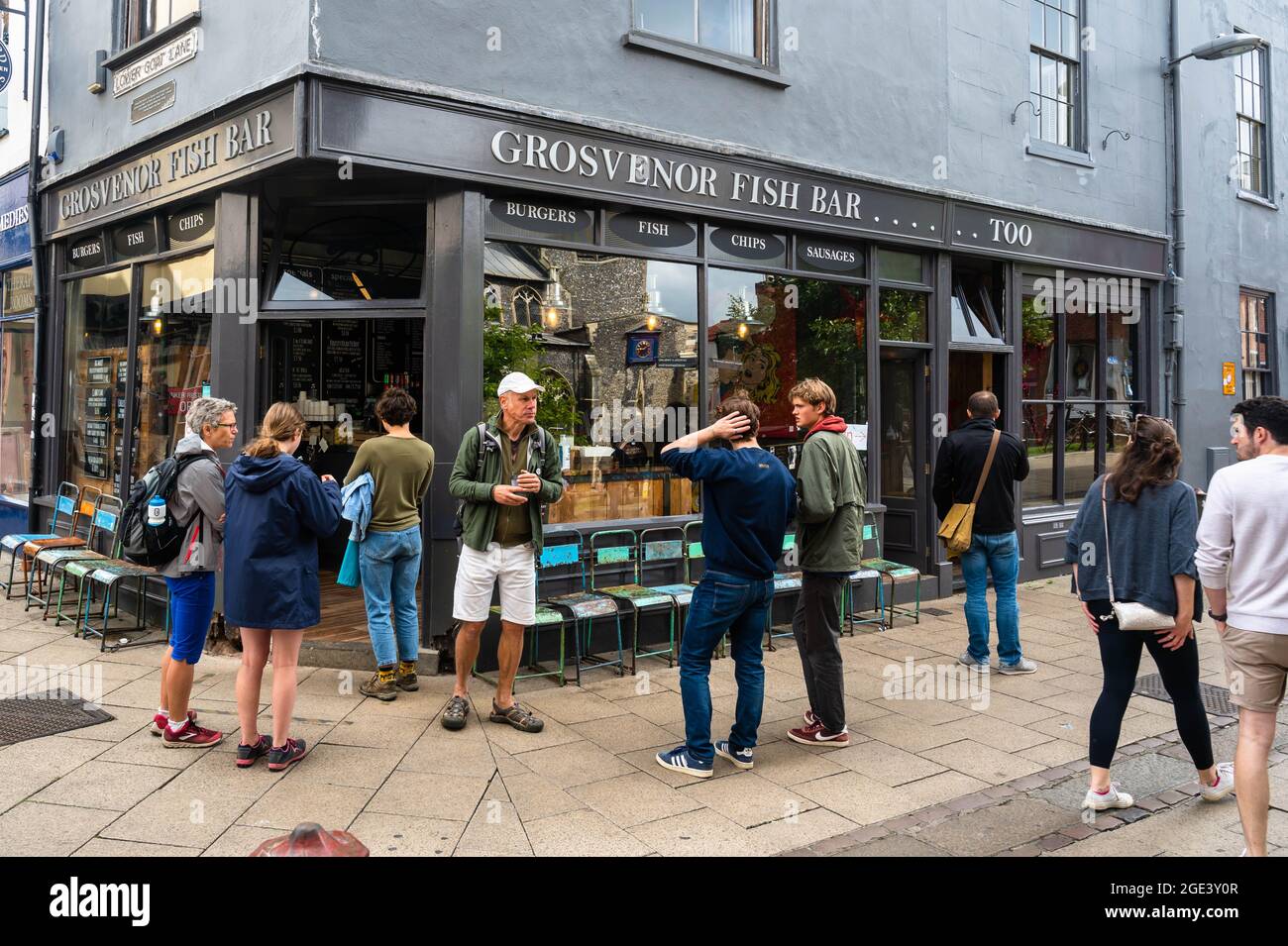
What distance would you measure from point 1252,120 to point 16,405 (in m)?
15.8

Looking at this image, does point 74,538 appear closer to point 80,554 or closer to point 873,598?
point 80,554

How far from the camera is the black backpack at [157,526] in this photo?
5.11 m

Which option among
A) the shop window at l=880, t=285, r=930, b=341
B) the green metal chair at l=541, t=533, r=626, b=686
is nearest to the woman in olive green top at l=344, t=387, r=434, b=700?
the green metal chair at l=541, t=533, r=626, b=686

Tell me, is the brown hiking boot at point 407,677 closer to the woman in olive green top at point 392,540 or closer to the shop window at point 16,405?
the woman in olive green top at point 392,540

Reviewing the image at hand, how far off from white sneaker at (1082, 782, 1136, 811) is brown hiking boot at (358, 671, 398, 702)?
12.9 ft

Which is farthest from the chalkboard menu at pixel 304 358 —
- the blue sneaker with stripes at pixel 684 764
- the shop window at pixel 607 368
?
the blue sneaker with stripes at pixel 684 764

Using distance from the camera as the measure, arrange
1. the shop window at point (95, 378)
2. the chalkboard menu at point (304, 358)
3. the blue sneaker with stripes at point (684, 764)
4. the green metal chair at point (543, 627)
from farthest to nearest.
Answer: the chalkboard menu at point (304, 358) < the shop window at point (95, 378) < the green metal chair at point (543, 627) < the blue sneaker with stripes at point (684, 764)

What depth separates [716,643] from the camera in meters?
5.07

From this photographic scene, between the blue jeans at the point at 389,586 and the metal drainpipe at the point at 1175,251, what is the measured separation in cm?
968

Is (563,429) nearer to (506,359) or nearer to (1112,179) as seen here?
(506,359)

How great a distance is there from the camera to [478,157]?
22.3 feet

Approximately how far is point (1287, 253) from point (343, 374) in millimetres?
12571

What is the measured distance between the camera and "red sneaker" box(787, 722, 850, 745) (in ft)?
18.4

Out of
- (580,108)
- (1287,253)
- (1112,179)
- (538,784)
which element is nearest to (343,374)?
(580,108)
